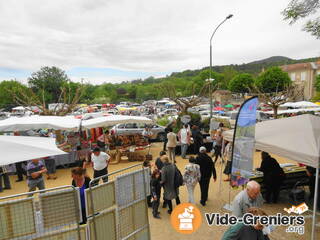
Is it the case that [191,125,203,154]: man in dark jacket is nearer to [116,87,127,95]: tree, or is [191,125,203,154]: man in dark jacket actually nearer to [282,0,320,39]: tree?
[282,0,320,39]: tree

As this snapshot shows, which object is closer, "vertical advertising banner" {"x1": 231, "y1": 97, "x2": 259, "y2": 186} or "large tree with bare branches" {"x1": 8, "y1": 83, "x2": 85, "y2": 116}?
"vertical advertising banner" {"x1": 231, "y1": 97, "x2": 259, "y2": 186}

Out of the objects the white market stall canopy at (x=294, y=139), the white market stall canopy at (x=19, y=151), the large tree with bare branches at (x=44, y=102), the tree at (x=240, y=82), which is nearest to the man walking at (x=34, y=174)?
the white market stall canopy at (x=19, y=151)

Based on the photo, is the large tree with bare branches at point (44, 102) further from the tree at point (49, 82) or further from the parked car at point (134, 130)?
the tree at point (49, 82)

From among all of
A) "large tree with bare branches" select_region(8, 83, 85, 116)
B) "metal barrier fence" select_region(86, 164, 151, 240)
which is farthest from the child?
"large tree with bare branches" select_region(8, 83, 85, 116)

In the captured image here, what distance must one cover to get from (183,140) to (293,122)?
5.67 meters

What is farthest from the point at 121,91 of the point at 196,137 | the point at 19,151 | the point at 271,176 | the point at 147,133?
the point at 19,151

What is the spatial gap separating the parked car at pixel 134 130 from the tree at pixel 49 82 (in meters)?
38.9

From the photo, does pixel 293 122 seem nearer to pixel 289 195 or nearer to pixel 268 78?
pixel 289 195

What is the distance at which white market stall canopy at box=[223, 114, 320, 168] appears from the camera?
3958 millimetres

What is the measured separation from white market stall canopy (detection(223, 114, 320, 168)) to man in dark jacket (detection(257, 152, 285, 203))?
88 centimetres

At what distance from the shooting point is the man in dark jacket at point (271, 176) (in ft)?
18.3

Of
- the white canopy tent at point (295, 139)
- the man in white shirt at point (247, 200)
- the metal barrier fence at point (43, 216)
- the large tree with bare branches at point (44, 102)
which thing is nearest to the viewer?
the metal barrier fence at point (43, 216)

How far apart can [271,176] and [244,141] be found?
1490 millimetres

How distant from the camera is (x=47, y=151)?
406 centimetres
